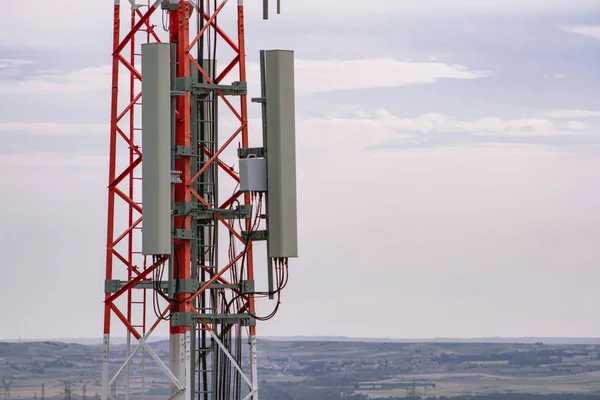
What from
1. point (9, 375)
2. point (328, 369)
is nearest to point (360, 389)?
point (328, 369)

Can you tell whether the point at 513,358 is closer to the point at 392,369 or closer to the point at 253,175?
the point at 392,369

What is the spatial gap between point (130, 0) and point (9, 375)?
210ft

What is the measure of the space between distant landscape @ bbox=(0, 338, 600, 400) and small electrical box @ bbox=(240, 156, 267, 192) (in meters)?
59.9

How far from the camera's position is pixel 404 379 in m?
151

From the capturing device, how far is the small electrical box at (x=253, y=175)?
36656mm

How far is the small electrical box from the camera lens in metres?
36.7

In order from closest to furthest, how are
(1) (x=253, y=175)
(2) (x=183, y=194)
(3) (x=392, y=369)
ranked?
(1) (x=253, y=175) → (2) (x=183, y=194) → (3) (x=392, y=369)

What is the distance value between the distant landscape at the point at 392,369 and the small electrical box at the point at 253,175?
59896 mm

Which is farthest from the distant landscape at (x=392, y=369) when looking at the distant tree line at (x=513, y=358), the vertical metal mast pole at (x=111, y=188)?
the vertical metal mast pole at (x=111, y=188)

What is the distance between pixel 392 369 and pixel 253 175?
396 feet

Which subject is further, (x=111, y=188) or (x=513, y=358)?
(x=513, y=358)

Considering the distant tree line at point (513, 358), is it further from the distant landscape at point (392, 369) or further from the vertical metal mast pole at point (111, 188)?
the vertical metal mast pole at point (111, 188)

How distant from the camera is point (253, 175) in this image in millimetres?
36688

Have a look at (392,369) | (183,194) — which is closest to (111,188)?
(183,194)
